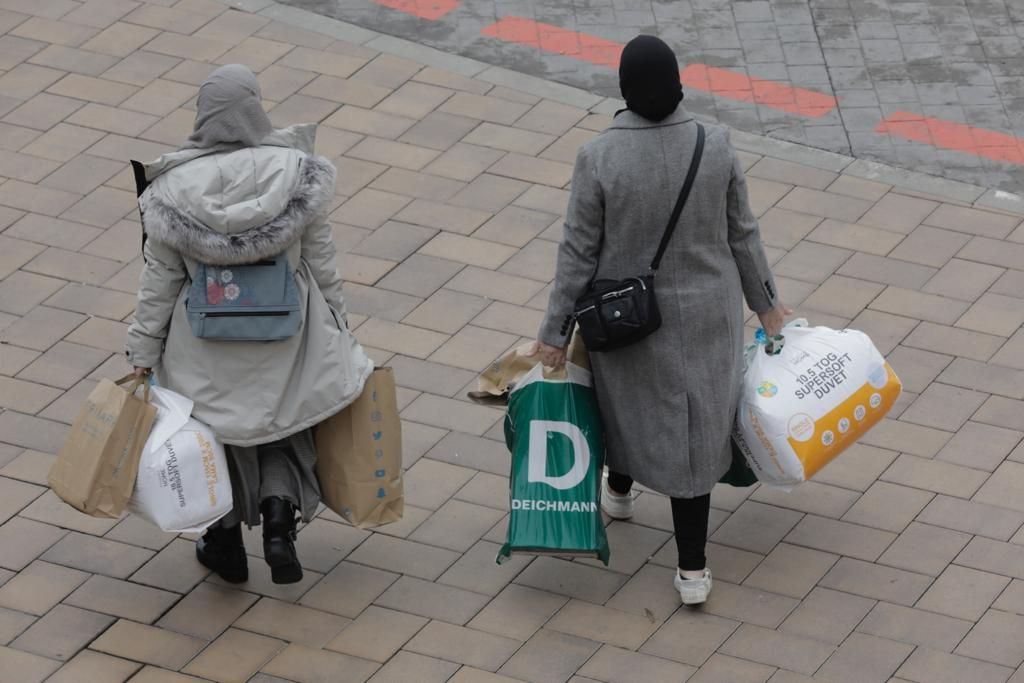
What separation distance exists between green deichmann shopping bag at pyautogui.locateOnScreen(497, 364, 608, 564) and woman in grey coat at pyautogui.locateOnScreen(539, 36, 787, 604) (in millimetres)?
88

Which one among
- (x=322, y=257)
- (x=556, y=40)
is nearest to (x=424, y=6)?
(x=556, y=40)

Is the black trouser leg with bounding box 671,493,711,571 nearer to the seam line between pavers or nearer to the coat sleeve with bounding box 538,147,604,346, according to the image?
the coat sleeve with bounding box 538,147,604,346

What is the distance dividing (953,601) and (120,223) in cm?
387

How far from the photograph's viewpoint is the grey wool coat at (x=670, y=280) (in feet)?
16.1

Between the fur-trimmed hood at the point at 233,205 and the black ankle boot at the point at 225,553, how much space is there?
0.94 m

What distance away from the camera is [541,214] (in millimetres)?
7500

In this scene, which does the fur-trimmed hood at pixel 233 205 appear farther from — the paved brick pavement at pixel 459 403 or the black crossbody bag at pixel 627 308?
the paved brick pavement at pixel 459 403

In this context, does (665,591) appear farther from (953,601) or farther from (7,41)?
(7,41)

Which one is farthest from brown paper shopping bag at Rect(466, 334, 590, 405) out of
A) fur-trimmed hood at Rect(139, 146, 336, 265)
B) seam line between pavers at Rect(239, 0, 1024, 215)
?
seam line between pavers at Rect(239, 0, 1024, 215)

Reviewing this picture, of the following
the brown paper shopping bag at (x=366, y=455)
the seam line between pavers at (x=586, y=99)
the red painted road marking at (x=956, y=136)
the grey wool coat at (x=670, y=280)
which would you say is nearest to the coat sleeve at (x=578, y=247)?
the grey wool coat at (x=670, y=280)

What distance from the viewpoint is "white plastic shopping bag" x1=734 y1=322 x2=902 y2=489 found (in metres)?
5.16

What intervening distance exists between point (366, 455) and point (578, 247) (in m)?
0.90

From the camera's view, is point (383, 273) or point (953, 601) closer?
point (953, 601)

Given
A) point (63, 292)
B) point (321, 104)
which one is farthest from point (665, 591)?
point (321, 104)
